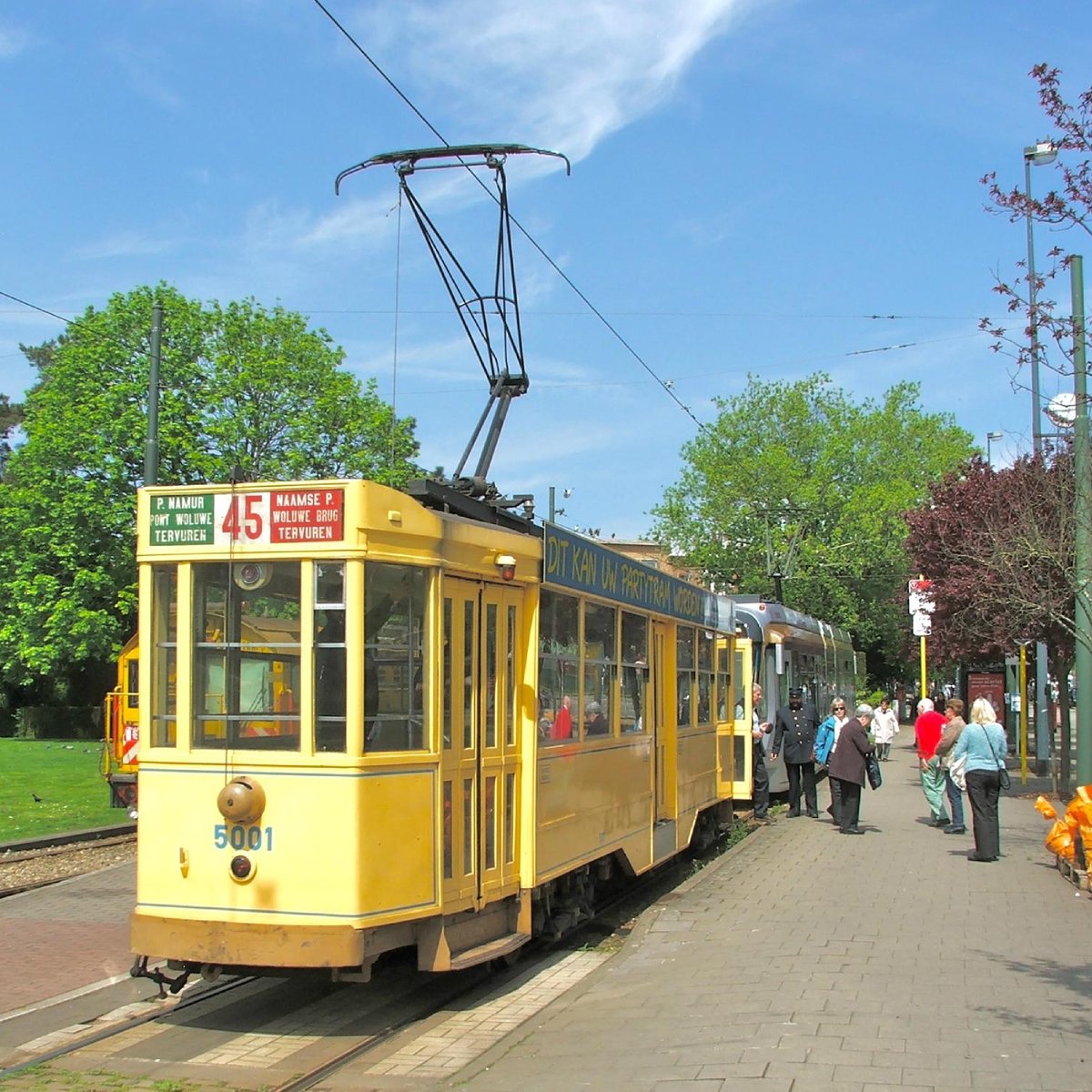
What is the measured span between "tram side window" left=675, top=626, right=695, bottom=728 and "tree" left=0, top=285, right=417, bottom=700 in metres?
23.5

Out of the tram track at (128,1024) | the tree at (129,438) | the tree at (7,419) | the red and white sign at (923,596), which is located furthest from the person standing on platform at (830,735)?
the tree at (7,419)

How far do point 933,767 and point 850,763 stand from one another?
1522mm

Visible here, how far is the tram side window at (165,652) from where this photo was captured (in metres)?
7.05

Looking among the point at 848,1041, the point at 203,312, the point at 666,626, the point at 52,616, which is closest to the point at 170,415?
the point at 203,312

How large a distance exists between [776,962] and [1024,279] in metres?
4.35

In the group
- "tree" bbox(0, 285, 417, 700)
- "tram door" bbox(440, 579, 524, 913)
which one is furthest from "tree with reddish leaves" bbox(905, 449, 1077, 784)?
"tree" bbox(0, 285, 417, 700)

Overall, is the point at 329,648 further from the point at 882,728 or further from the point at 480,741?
the point at 882,728

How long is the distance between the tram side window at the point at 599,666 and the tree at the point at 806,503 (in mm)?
35949

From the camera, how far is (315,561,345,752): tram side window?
6738mm

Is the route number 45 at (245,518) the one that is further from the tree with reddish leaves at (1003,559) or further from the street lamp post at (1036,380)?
the tree with reddish leaves at (1003,559)

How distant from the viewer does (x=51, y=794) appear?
70.4 feet

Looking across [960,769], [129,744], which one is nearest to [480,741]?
[960,769]

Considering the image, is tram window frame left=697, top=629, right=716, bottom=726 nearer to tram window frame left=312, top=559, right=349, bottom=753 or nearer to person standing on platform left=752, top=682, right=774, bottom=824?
person standing on platform left=752, top=682, right=774, bottom=824

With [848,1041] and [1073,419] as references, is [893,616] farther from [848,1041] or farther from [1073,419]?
[848,1041]
